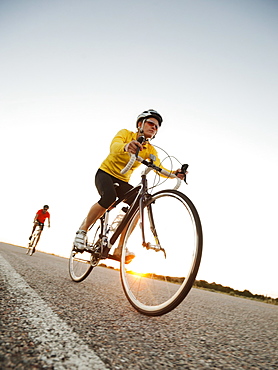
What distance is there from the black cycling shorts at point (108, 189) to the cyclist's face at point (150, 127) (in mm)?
796

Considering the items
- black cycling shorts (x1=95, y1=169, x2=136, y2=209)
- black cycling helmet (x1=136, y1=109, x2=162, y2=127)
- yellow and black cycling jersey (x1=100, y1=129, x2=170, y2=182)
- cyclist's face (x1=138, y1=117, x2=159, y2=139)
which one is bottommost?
black cycling shorts (x1=95, y1=169, x2=136, y2=209)

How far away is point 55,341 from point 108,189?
8.82 feet

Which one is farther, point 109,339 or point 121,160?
point 121,160

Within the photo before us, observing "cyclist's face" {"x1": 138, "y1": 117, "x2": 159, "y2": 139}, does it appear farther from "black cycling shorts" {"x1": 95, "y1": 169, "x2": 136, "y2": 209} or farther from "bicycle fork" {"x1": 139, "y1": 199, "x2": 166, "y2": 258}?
"bicycle fork" {"x1": 139, "y1": 199, "x2": 166, "y2": 258}

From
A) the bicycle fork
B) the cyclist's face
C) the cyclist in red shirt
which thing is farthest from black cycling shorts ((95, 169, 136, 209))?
the cyclist in red shirt

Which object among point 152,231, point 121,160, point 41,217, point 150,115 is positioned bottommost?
point 152,231

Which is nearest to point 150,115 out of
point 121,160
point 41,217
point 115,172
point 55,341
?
point 121,160

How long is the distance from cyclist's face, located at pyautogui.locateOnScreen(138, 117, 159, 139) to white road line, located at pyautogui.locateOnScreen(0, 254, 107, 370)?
2.63m

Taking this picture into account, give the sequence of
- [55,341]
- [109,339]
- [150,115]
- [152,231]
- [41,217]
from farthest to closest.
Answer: [41,217], [150,115], [152,231], [109,339], [55,341]

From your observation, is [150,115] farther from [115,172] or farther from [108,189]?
[108,189]

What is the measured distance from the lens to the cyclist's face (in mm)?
3881

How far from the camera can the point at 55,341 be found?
50.0 inches

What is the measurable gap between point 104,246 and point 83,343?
7.65 ft

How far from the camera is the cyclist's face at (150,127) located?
3881 mm
